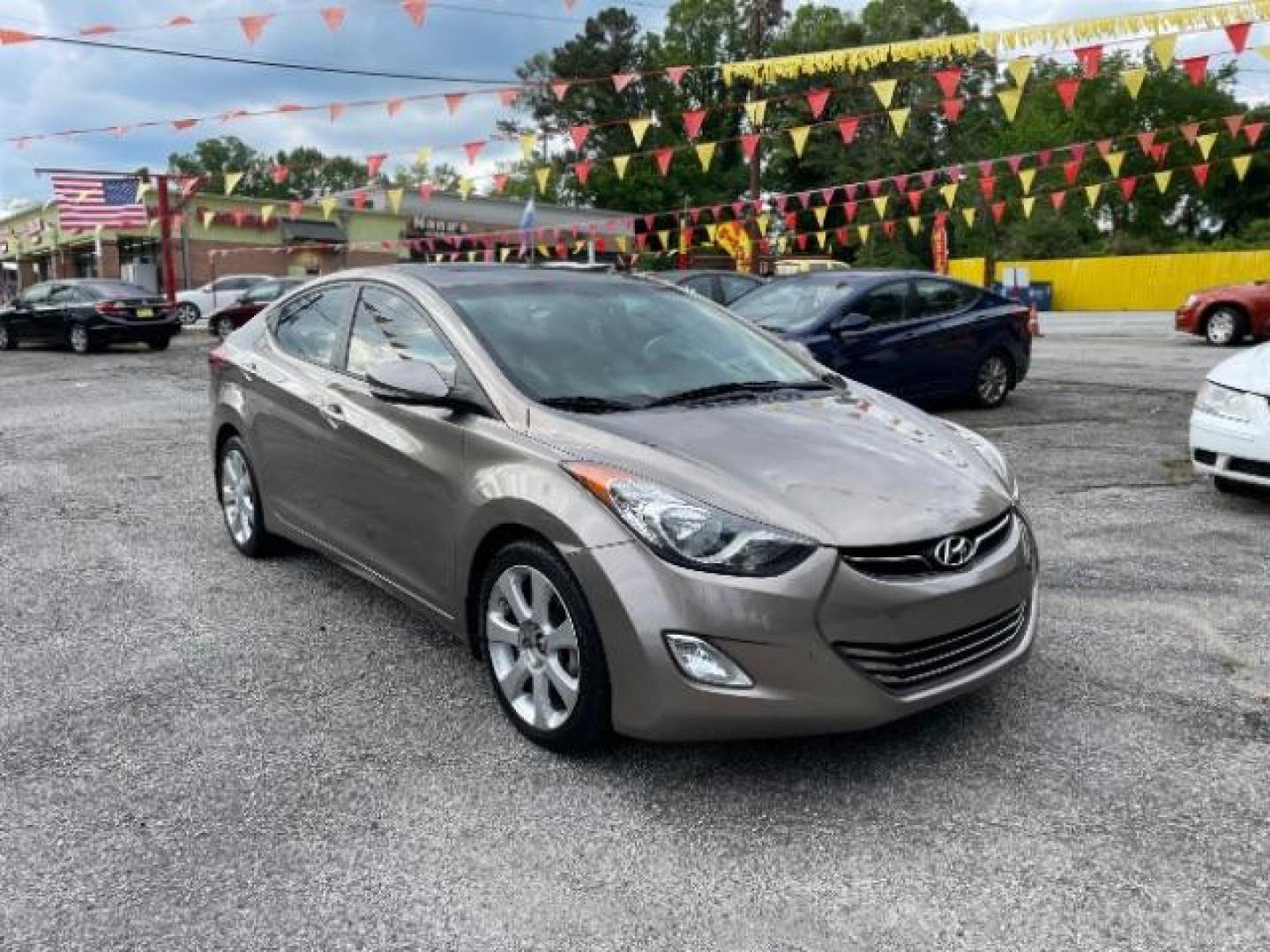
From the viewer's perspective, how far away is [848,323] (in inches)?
327

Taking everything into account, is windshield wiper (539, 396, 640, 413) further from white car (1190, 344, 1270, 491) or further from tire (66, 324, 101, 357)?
tire (66, 324, 101, 357)

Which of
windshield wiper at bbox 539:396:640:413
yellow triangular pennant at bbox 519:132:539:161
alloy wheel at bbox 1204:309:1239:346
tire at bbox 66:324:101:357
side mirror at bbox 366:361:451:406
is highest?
yellow triangular pennant at bbox 519:132:539:161

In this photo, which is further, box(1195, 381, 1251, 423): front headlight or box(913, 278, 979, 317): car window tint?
box(913, 278, 979, 317): car window tint

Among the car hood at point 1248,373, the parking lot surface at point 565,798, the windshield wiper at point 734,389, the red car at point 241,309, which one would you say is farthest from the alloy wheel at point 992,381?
the red car at point 241,309

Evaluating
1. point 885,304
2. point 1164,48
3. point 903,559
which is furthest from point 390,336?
point 1164,48

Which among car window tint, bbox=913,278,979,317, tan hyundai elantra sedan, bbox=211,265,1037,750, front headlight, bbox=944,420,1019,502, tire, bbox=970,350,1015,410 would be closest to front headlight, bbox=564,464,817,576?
tan hyundai elantra sedan, bbox=211,265,1037,750

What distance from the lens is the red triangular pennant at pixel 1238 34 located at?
35.9ft

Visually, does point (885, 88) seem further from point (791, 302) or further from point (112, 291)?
point (112, 291)

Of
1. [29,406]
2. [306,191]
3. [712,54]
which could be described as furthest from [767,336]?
[306,191]

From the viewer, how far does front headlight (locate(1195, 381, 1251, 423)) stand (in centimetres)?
590

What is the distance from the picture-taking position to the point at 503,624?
3.35 meters

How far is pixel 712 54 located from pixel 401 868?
245 ft

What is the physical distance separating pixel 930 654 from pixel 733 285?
12180mm

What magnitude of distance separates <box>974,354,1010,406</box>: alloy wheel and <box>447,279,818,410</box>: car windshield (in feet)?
21.3
